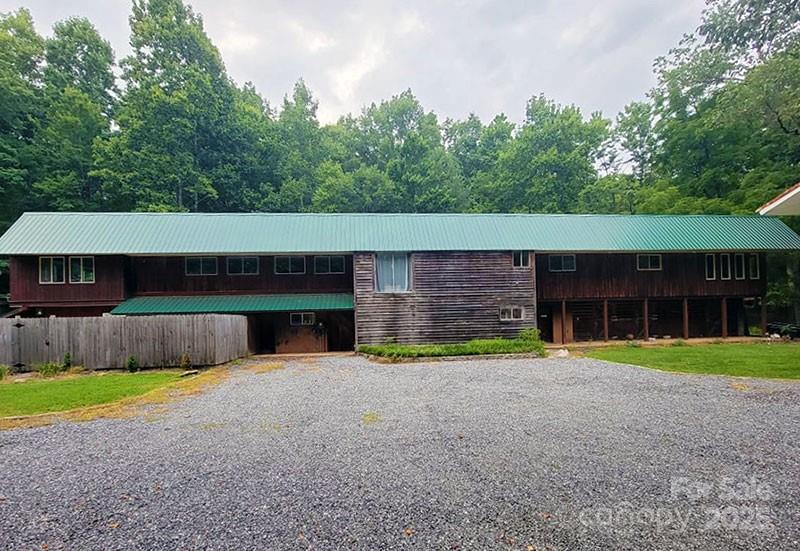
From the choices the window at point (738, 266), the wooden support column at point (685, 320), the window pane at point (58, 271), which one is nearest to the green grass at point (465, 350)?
the wooden support column at point (685, 320)

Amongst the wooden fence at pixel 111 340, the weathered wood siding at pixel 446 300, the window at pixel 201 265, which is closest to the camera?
the wooden fence at pixel 111 340

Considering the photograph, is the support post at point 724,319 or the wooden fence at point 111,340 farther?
the support post at point 724,319

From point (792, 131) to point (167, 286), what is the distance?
32577 millimetres

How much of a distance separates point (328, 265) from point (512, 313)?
354 inches

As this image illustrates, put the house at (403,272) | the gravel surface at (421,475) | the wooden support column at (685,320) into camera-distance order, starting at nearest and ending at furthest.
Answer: the gravel surface at (421,475) < the house at (403,272) < the wooden support column at (685,320)

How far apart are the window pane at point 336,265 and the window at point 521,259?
8245 mm

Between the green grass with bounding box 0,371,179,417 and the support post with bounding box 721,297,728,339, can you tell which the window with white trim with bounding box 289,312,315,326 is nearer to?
the green grass with bounding box 0,371,179,417

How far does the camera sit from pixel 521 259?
20141 mm

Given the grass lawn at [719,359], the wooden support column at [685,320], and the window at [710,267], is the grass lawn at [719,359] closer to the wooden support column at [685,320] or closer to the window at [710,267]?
the wooden support column at [685,320]

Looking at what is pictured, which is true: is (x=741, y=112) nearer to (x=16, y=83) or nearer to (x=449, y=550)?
(x=449, y=550)

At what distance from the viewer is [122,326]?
45.6 feet

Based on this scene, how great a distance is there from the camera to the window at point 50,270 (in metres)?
18.3

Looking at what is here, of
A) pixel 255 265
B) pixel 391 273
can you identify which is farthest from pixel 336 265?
pixel 255 265

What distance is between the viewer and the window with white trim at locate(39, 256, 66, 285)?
60.0ft
